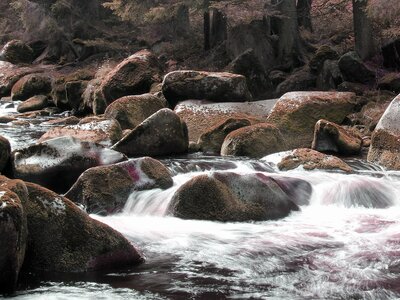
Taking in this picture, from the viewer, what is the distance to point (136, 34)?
2862cm

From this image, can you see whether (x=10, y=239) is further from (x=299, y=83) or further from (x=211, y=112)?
(x=299, y=83)

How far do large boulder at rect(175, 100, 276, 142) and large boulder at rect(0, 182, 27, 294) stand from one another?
370 inches

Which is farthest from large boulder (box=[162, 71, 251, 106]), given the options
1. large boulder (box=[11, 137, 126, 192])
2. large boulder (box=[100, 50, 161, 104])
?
large boulder (box=[11, 137, 126, 192])

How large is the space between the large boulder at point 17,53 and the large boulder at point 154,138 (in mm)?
22933

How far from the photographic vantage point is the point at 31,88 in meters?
25.1

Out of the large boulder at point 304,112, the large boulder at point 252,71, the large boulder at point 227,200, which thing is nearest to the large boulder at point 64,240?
the large boulder at point 227,200

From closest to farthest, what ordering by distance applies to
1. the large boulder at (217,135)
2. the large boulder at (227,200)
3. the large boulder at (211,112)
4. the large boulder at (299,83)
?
the large boulder at (227,200), the large boulder at (217,135), the large boulder at (211,112), the large boulder at (299,83)

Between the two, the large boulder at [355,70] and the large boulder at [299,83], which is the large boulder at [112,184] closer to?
the large boulder at [355,70]

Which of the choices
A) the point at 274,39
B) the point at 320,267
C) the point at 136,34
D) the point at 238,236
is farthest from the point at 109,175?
the point at 136,34

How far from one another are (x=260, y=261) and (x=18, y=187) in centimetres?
279

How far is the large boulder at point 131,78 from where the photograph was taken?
59.0 ft

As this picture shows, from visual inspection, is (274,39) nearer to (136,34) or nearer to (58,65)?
(136,34)

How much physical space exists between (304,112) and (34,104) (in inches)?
511

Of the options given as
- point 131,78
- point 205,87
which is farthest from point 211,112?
point 131,78
